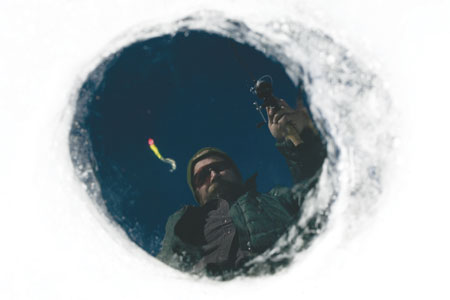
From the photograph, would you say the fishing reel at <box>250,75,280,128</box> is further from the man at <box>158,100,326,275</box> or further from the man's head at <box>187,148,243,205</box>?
the man's head at <box>187,148,243,205</box>

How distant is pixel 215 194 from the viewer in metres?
2.22

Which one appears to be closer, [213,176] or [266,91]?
[266,91]

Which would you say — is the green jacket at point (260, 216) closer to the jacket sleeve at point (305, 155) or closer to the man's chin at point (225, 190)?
the jacket sleeve at point (305, 155)

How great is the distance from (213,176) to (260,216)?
0.52 metres

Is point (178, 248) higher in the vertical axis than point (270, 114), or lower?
lower

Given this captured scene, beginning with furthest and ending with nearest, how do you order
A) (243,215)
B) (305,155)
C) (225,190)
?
(225,190)
(243,215)
(305,155)

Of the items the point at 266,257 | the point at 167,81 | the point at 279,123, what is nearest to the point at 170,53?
the point at 167,81

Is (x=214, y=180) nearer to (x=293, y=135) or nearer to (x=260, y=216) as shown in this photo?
(x=260, y=216)

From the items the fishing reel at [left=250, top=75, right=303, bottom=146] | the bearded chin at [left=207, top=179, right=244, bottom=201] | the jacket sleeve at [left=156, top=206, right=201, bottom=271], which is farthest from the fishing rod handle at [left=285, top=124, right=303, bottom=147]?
the jacket sleeve at [left=156, top=206, right=201, bottom=271]

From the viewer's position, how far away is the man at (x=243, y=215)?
171cm

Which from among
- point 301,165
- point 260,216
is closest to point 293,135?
point 301,165

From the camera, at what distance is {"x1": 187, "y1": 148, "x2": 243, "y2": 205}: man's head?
87.1 inches

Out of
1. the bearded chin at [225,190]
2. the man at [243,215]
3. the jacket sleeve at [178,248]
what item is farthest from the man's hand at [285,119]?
the jacket sleeve at [178,248]

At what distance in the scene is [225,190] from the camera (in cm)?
220
